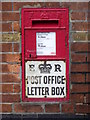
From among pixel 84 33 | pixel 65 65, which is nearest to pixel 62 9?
pixel 84 33

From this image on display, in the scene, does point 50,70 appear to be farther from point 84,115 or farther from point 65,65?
point 84,115

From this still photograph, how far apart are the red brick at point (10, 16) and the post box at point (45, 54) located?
0.27 ft

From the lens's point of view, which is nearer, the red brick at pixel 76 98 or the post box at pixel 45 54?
the post box at pixel 45 54

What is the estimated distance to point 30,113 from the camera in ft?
12.0

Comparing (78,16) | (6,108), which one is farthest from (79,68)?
(6,108)

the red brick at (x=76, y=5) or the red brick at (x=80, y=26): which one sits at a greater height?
the red brick at (x=76, y=5)

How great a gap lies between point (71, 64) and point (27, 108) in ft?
2.38

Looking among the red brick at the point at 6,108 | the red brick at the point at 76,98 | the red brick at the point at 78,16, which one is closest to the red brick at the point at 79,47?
the red brick at the point at 78,16

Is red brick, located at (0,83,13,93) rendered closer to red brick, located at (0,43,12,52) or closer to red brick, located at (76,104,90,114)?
red brick, located at (0,43,12,52)

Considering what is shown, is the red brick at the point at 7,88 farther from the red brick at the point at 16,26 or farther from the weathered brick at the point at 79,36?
the weathered brick at the point at 79,36

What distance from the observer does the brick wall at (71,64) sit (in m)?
3.54

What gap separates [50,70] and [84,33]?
57 centimetres

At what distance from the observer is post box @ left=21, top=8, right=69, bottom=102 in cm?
351

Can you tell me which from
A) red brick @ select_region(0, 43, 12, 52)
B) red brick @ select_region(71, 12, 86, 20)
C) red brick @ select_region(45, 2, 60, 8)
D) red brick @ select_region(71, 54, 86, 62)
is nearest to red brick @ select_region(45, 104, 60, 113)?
red brick @ select_region(71, 54, 86, 62)
